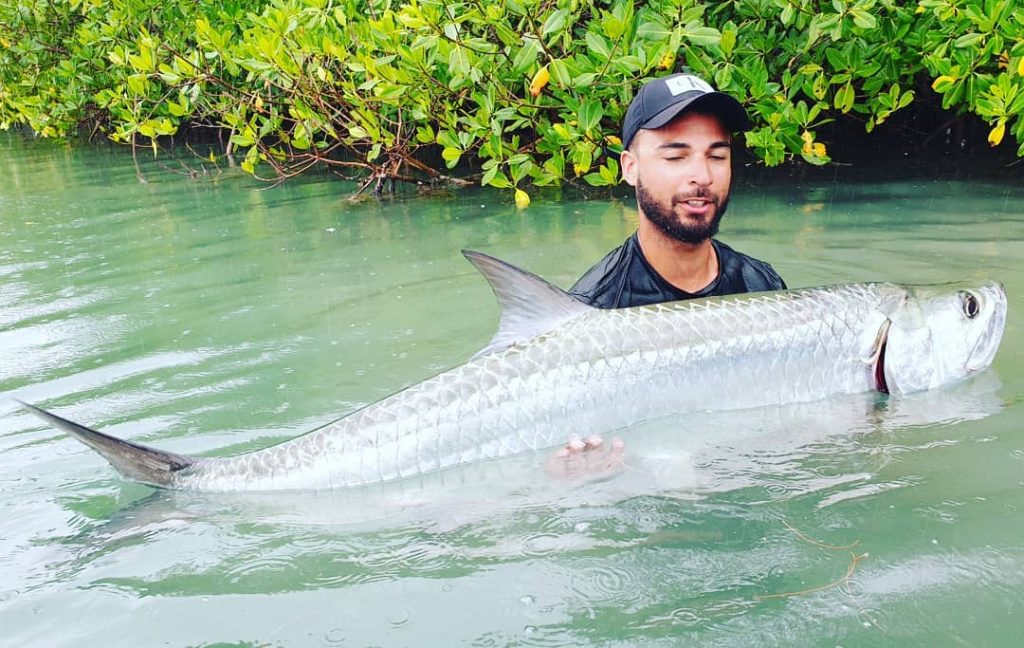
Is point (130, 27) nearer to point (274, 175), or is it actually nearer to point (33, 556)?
point (274, 175)

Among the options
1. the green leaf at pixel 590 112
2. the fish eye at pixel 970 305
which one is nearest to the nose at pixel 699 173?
the fish eye at pixel 970 305

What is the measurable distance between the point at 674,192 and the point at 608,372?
0.78 m

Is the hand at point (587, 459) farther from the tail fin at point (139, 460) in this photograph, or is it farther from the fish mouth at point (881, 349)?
the tail fin at point (139, 460)

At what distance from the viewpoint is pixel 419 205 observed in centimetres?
819

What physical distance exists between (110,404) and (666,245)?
93.4 inches

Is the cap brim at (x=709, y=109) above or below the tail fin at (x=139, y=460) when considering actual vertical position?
above

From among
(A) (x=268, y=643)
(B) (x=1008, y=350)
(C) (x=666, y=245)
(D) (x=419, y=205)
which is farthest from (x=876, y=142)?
(A) (x=268, y=643)

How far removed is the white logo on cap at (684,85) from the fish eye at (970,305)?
1.14 meters

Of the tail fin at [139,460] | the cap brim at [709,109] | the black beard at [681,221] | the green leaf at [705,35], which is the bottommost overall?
the tail fin at [139,460]

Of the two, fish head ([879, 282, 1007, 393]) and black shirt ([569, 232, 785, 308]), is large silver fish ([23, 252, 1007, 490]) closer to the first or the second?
fish head ([879, 282, 1007, 393])

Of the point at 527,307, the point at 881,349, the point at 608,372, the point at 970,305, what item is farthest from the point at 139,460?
the point at 970,305

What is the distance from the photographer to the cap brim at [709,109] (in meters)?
3.16

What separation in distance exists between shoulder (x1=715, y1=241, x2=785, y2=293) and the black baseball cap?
536 mm

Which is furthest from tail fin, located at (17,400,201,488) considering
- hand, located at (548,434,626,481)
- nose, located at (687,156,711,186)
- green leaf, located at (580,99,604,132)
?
green leaf, located at (580,99,604,132)
